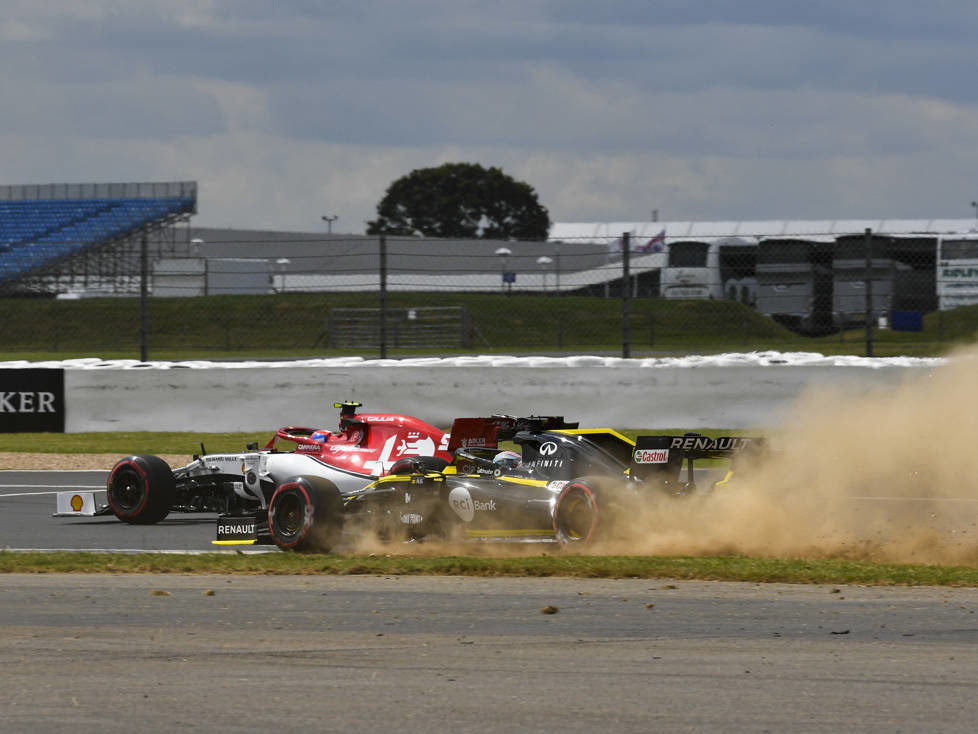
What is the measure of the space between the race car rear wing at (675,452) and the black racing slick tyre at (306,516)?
215cm

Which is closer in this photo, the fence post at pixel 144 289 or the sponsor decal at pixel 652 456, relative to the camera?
the sponsor decal at pixel 652 456

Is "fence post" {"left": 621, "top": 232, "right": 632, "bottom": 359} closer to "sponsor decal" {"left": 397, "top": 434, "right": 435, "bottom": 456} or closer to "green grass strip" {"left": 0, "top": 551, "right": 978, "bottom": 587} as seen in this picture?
"sponsor decal" {"left": 397, "top": 434, "right": 435, "bottom": 456}

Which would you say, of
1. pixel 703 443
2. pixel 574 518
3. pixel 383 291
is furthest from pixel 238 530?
pixel 383 291

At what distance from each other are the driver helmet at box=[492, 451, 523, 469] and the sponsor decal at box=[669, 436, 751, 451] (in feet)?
3.88

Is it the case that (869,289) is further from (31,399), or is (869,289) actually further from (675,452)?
(31,399)

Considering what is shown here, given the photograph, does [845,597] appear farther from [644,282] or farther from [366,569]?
[644,282]

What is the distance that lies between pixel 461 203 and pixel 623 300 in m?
77.0

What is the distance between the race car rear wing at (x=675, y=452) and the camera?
31.0 ft

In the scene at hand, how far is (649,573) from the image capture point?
819 centimetres

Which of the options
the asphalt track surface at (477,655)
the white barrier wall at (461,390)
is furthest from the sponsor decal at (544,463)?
the white barrier wall at (461,390)

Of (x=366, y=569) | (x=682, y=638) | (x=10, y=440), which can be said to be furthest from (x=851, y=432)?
(x=10, y=440)

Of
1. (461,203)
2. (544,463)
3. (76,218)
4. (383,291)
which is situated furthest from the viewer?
(461,203)

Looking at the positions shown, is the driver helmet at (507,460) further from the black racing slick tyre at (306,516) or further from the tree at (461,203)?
the tree at (461,203)

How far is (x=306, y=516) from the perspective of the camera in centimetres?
932
